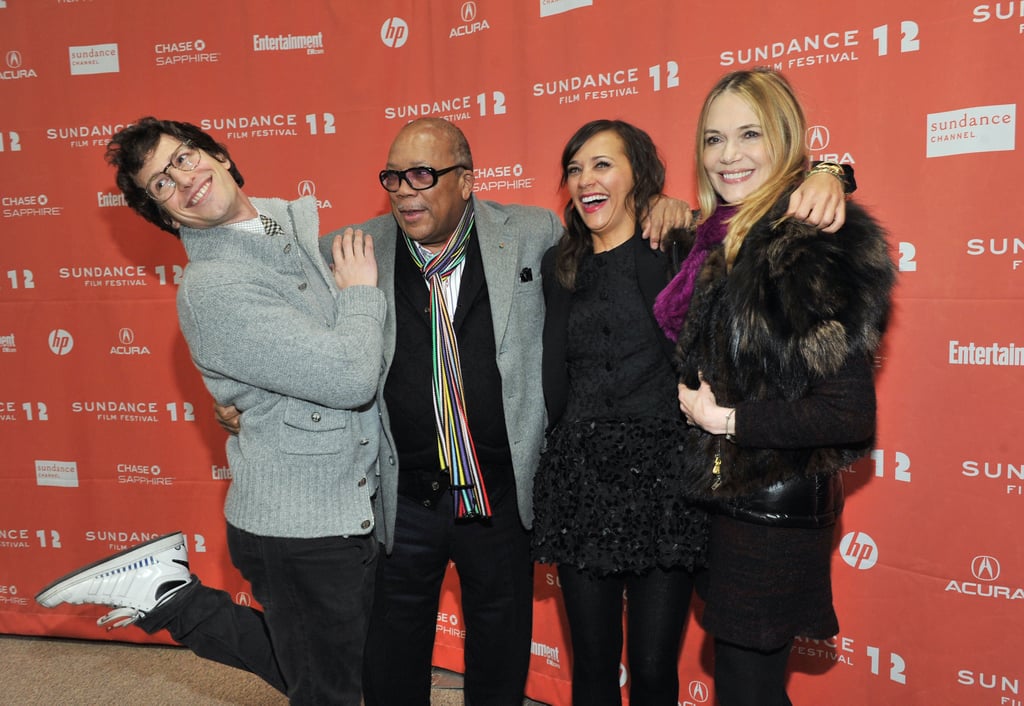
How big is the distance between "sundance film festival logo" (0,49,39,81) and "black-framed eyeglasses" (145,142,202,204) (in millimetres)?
2255

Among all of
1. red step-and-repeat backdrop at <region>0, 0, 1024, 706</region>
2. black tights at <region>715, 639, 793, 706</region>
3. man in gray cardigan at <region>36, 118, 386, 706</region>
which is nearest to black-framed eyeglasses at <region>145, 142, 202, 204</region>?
man in gray cardigan at <region>36, 118, 386, 706</region>

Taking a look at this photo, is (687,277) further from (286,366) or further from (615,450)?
(286,366)

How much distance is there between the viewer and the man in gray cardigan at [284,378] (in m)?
1.76

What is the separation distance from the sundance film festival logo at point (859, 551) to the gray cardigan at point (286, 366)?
1682mm

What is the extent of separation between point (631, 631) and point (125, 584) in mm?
1453

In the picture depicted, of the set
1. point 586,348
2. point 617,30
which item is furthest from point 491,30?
point 586,348

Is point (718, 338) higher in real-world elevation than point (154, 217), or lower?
lower

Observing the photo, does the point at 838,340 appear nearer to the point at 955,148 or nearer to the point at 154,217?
the point at 955,148

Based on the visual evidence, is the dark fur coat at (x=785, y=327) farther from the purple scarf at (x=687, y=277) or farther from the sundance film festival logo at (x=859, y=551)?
the sundance film festival logo at (x=859, y=551)

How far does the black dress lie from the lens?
76.0 inches

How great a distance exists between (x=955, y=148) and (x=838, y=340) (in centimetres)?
113

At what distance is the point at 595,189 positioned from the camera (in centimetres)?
209

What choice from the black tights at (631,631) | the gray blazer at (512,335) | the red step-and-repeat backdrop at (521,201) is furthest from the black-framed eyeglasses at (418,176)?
the black tights at (631,631)

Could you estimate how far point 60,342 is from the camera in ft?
11.8
